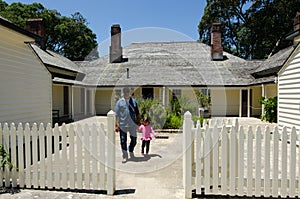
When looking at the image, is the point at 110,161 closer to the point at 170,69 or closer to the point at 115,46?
the point at 170,69

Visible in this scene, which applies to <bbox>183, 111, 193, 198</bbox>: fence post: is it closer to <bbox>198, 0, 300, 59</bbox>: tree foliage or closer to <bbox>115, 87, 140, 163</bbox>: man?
<bbox>115, 87, 140, 163</bbox>: man

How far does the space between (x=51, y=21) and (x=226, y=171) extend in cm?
4040

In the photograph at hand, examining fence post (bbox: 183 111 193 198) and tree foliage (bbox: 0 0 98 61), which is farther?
tree foliage (bbox: 0 0 98 61)

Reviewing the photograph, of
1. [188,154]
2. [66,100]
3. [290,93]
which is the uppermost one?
[290,93]

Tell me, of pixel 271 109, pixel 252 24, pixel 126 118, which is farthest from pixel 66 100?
pixel 252 24

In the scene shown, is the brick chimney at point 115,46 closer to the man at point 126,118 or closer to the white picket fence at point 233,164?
the man at point 126,118

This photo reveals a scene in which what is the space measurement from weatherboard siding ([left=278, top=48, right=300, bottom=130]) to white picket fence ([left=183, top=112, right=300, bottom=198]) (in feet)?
16.7

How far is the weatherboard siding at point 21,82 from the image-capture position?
612cm

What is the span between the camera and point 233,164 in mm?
3773

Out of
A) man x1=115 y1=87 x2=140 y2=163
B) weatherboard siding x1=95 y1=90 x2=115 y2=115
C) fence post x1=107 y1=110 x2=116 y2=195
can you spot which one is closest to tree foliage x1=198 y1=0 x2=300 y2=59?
weatherboard siding x1=95 y1=90 x2=115 y2=115

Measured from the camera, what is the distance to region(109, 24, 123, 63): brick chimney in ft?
70.8

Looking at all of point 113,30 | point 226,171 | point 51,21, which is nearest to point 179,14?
point 113,30

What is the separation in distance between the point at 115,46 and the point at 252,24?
752 inches

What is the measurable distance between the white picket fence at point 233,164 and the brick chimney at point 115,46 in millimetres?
19031
